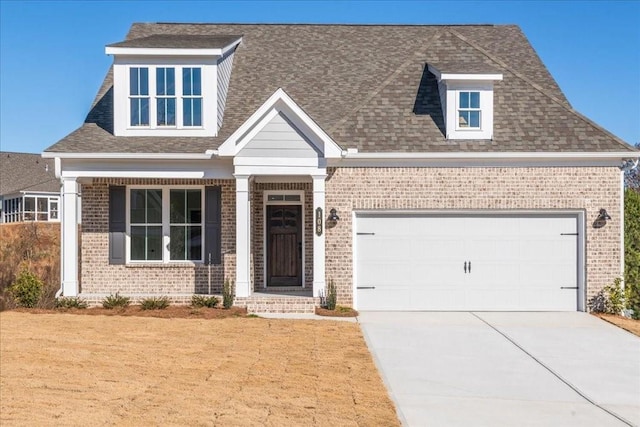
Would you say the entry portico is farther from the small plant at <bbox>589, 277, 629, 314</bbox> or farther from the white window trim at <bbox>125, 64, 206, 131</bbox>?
the small plant at <bbox>589, 277, 629, 314</bbox>

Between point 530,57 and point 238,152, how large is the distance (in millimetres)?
9919

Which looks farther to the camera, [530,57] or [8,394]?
[530,57]

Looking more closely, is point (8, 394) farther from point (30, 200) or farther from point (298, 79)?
point (30, 200)

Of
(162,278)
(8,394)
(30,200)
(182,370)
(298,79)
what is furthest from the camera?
(30,200)

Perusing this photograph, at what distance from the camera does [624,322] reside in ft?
45.4

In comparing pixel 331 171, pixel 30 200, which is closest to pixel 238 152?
pixel 331 171

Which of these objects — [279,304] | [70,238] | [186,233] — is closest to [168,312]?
[279,304]

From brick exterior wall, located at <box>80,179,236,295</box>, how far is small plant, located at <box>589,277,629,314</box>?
863 centimetres

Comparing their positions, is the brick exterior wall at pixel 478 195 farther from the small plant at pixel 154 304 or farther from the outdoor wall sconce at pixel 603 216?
the small plant at pixel 154 304

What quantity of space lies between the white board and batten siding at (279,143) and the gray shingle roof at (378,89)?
87 cm

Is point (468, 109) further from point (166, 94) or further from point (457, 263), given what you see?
point (166, 94)

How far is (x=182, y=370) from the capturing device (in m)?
9.26

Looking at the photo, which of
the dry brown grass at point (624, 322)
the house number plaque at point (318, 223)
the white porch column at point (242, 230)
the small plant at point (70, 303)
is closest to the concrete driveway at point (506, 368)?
the dry brown grass at point (624, 322)

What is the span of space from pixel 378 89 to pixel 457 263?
490 centimetres
